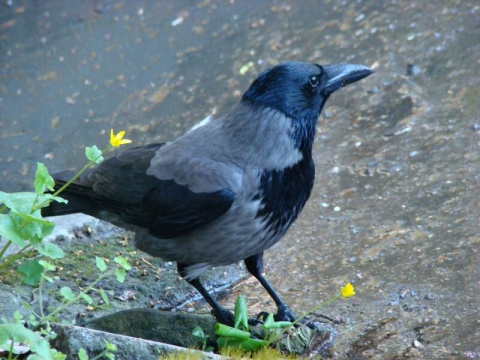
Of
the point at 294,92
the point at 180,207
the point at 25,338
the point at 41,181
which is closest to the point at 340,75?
the point at 294,92

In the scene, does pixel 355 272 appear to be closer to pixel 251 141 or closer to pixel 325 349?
pixel 325 349

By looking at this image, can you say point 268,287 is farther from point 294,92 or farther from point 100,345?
point 100,345

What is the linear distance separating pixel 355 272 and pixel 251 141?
0.96m

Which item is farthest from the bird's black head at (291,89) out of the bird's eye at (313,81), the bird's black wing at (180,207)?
the bird's black wing at (180,207)

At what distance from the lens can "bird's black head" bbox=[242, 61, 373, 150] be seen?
397cm

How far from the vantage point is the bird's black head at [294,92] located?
3.97 meters

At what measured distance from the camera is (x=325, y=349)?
3844mm

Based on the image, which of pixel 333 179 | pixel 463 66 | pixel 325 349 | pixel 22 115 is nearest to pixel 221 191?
pixel 325 349

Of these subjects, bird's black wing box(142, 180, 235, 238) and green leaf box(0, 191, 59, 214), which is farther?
bird's black wing box(142, 180, 235, 238)

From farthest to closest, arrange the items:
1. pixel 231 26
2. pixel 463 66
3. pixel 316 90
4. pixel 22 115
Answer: pixel 231 26 < pixel 22 115 < pixel 463 66 < pixel 316 90

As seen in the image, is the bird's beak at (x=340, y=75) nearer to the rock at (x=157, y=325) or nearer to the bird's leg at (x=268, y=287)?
the bird's leg at (x=268, y=287)

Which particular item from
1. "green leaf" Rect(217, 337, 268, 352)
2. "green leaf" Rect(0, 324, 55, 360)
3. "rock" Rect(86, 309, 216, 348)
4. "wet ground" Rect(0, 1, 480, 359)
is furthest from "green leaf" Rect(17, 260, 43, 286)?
"wet ground" Rect(0, 1, 480, 359)

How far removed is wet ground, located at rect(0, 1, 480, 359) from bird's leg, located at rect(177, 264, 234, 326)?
11.5 inches

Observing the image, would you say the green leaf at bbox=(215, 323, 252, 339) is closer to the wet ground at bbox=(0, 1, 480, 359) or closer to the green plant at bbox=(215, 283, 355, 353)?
the green plant at bbox=(215, 283, 355, 353)
